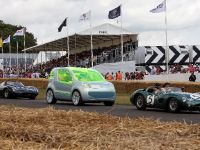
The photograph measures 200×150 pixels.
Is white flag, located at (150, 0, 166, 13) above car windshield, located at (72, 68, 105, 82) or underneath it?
above

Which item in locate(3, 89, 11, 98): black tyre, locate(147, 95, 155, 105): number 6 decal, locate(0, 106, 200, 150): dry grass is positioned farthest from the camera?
locate(3, 89, 11, 98): black tyre

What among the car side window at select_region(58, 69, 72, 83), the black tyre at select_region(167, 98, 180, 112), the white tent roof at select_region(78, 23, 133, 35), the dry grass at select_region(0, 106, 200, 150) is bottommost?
the black tyre at select_region(167, 98, 180, 112)

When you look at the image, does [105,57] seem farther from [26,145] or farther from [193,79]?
[26,145]

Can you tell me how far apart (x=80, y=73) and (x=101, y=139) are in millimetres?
17816

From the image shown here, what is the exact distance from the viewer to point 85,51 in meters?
68.6

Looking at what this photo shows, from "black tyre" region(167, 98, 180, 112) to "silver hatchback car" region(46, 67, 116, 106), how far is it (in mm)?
4379

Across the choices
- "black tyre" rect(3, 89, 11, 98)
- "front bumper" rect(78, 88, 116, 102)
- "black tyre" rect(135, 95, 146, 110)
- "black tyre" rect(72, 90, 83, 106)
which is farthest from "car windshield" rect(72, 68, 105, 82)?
"black tyre" rect(3, 89, 11, 98)

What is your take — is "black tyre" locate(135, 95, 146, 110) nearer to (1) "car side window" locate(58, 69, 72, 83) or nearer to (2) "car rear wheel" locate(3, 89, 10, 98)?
(1) "car side window" locate(58, 69, 72, 83)

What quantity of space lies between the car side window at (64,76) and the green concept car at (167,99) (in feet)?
12.3

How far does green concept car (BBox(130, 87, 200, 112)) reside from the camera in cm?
1930

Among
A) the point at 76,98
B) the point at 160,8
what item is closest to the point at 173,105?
the point at 76,98

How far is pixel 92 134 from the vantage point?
698cm

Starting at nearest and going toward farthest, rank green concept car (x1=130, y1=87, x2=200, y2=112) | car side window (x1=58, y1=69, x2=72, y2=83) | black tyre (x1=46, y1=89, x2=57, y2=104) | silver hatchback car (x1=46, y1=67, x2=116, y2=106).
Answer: green concept car (x1=130, y1=87, x2=200, y2=112)
silver hatchback car (x1=46, y1=67, x2=116, y2=106)
car side window (x1=58, y1=69, x2=72, y2=83)
black tyre (x1=46, y1=89, x2=57, y2=104)

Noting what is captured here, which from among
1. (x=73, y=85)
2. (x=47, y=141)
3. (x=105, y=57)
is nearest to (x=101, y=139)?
(x=47, y=141)
